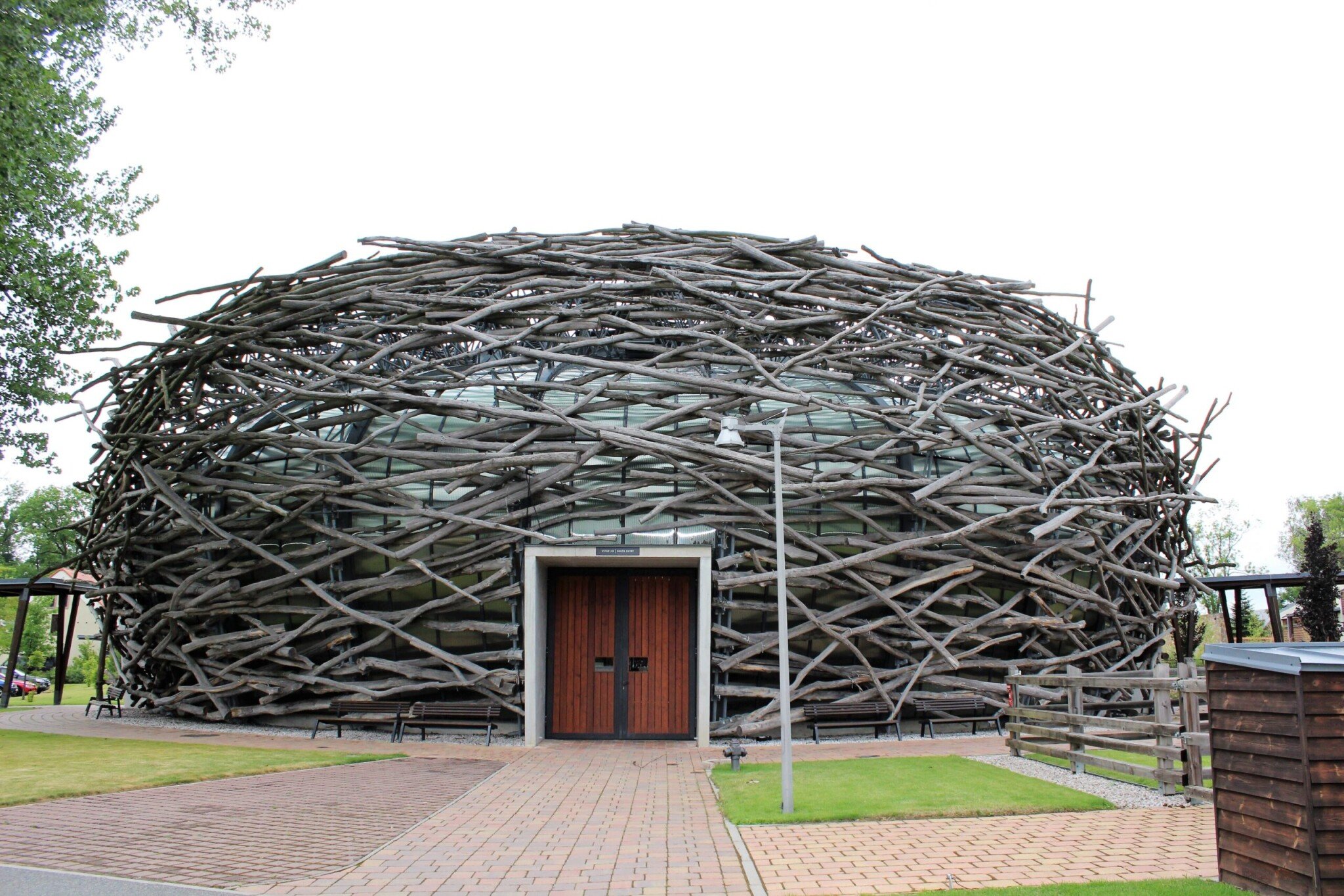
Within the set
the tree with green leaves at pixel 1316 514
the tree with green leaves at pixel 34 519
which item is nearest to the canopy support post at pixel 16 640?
the tree with green leaves at pixel 34 519

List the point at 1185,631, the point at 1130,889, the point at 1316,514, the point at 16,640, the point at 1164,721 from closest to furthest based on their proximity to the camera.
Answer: the point at 1130,889 < the point at 1164,721 < the point at 1185,631 < the point at 16,640 < the point at 1316,514

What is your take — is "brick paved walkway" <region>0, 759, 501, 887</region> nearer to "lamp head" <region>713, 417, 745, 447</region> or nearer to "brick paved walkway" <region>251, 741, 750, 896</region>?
"brick paved walkway" <region>251, 741, 750, 896</region>

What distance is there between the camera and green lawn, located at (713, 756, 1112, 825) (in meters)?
8.84

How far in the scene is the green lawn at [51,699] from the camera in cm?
2275

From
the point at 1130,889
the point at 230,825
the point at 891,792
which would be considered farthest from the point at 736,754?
the point at 1130,889

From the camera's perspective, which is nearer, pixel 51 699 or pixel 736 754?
pixel 736 754

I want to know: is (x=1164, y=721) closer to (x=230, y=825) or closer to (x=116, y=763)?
(x=230, y=825)

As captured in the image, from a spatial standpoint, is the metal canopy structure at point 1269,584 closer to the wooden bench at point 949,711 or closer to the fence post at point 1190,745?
the wooden bench at point 949,711

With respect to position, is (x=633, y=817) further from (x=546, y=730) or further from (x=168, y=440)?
(x=168, y=440)

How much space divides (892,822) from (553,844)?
2999 millimetres

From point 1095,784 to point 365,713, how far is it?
34.6 ft

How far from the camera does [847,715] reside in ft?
49.0

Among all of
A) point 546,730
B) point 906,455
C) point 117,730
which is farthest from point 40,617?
point 906,455

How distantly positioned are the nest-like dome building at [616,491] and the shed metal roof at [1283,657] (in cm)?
810
